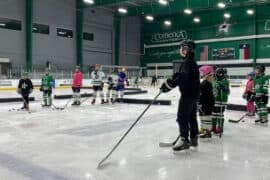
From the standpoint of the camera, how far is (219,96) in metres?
5.25

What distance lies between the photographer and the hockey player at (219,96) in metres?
5.23

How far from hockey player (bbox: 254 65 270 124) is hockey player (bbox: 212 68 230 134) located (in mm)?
1528

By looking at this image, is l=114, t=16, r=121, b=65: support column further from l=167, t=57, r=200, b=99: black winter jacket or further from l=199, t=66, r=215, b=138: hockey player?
l=167, t=57, r=200, b=99: black winter jacket

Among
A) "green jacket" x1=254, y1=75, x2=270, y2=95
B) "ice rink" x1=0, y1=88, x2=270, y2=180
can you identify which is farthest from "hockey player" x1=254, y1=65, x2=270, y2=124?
"ice rink" x1=0, y1=88, x2=270, y2=180

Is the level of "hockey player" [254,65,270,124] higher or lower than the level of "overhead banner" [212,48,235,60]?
lower

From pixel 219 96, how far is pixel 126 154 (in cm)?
212

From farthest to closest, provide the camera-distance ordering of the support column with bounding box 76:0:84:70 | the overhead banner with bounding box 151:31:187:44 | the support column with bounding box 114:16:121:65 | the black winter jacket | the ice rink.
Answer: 1. the overhead banner with bounding box 151:31:187:44
2. the support column with bounding box 114:16:121:65
3. the support column with bounding box 76:0:84:70
4. the black winter jacket
5. the ice rink

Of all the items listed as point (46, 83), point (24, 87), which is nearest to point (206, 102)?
point (24, 87)

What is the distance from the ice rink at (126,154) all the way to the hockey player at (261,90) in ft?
1.53

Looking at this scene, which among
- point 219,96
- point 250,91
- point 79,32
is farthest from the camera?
point 79,32

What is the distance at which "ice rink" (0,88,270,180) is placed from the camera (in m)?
3.09

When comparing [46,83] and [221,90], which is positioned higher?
[46,83]

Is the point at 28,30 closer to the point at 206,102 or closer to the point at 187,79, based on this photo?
the point at 206,102

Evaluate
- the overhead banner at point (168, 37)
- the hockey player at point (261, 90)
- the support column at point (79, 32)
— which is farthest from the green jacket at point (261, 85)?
the overhead banner at point (168, 37)
